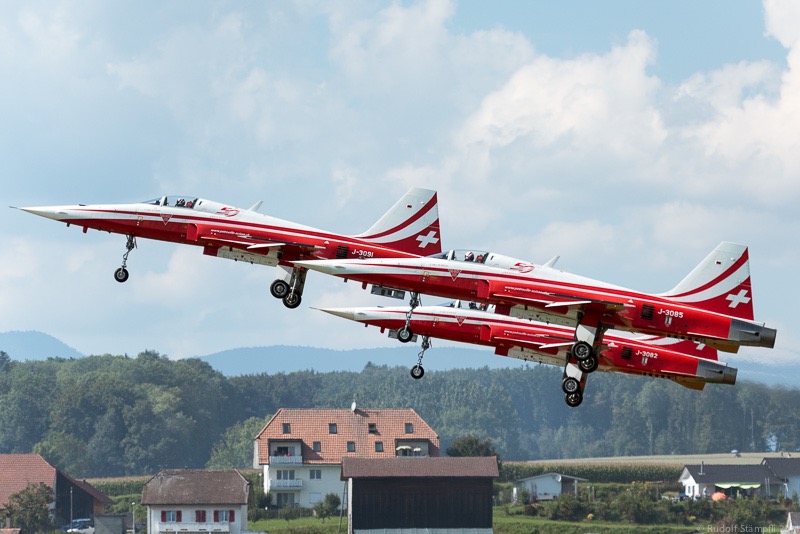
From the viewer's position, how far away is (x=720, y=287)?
59875mm

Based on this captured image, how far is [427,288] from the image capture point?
59.0 meters

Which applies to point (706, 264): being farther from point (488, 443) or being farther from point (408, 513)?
point (488, 443)

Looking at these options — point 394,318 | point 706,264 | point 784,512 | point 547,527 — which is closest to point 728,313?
point 706,264

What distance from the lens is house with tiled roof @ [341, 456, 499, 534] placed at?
11719cm

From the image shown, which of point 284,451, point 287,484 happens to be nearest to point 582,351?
point 287,484

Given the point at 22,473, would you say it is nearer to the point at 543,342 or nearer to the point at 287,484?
the point at 287,484

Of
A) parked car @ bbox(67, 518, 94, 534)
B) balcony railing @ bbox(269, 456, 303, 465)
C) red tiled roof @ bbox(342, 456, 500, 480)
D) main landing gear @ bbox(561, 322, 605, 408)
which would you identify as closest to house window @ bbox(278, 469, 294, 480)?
balcony railing @ bbox(269, 456, 303, 465)

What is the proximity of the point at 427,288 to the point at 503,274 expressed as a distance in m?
3.06

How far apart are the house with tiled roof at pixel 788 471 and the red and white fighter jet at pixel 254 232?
299 ft

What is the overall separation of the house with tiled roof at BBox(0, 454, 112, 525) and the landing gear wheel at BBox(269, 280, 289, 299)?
80889 mm

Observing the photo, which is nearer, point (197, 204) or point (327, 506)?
point (197, 204)

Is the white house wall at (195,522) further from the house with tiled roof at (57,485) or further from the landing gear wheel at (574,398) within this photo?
the landing gear wheel at (574,398)

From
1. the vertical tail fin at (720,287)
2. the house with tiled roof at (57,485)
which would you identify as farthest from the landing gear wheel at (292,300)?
the house with tiled roof at (57,485)

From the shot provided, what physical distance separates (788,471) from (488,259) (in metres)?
98.5
